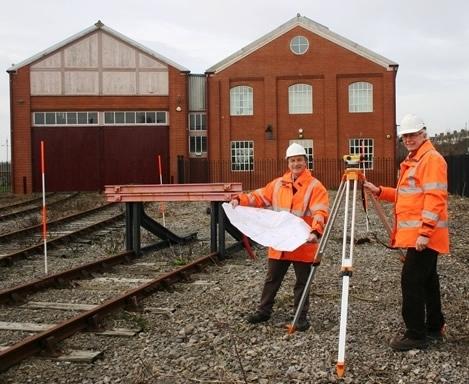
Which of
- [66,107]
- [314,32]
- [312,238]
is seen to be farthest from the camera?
[314,32]

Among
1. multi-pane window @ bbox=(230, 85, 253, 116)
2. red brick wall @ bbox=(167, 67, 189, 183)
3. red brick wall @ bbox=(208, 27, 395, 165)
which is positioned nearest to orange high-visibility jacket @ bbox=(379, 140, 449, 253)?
red brick wall @ bbox=(167, 67, 189, 183)

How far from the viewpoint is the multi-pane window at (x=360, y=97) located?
34562 millimetres

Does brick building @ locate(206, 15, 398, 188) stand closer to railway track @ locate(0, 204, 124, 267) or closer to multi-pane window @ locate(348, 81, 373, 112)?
multi-pane window @ locate(348, 81, 373, 112)

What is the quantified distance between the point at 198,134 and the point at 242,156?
287 cm

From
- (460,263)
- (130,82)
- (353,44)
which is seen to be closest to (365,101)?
(353,44)

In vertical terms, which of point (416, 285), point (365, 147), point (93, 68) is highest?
point (93, 68)

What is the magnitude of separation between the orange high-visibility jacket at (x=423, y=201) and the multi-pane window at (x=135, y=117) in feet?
97.0

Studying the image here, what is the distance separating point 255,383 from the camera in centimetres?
487

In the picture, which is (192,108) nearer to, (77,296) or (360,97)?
(360,97)

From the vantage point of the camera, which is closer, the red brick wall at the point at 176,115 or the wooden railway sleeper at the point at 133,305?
the wooden railway sleeper at the point at 133,305

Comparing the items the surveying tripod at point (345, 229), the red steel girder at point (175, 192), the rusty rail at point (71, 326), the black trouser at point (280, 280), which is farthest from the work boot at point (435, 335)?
the red steel girder at point (175, 192)

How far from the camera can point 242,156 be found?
115 ft

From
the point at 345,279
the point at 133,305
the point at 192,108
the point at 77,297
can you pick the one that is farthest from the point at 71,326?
the point at 192,108

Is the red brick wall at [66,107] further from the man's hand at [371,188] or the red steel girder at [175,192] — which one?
the man's hand at [371,188]
